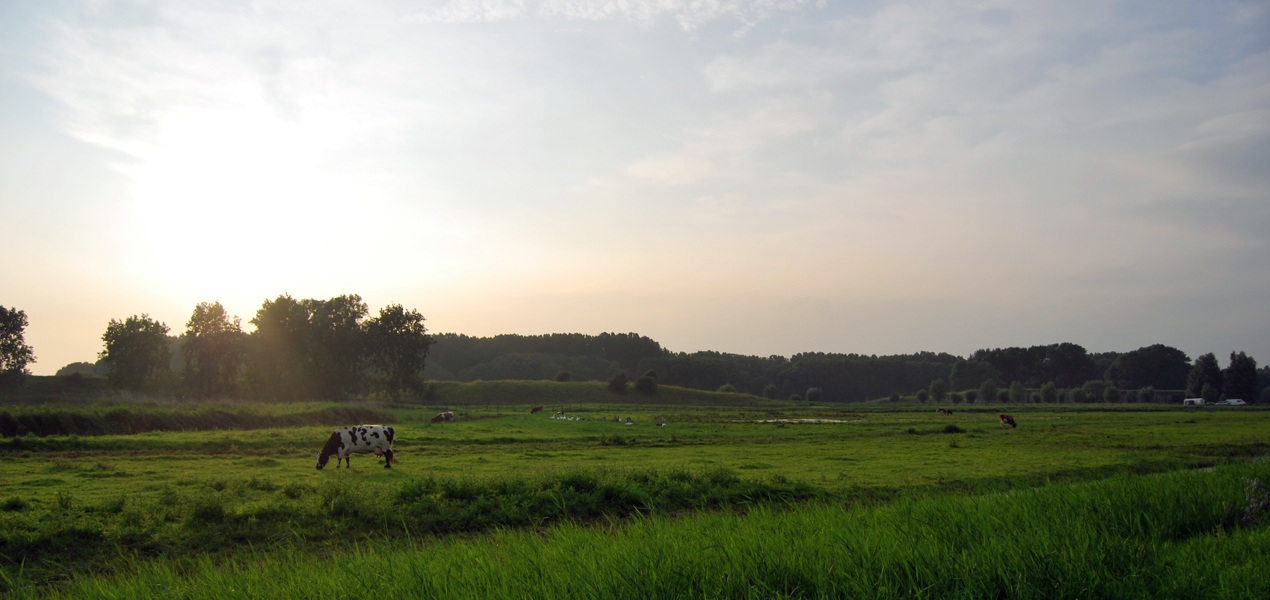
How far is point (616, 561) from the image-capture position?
605cm

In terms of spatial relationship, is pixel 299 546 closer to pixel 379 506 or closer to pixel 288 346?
pixel 379 506

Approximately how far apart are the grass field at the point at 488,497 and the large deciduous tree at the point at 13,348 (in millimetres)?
62109

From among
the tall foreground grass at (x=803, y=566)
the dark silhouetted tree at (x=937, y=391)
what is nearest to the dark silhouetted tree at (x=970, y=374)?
the dark silhouetted tree at (x=937, y=391)

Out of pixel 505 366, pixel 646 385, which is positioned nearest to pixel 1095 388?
pixel 646 385

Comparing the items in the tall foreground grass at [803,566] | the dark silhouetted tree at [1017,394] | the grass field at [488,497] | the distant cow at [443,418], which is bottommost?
the dark silhouetted tree at [1017,394]

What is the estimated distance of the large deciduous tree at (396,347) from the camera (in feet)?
282

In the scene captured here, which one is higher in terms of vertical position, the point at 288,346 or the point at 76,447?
the point at 288,346

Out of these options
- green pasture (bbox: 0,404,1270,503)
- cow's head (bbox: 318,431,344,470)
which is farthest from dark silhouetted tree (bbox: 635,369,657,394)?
cow's head (bbox: 318,431,344,470)

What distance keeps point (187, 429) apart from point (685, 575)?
127ft

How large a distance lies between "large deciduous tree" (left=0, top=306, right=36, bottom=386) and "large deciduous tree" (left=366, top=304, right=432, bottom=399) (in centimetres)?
3734

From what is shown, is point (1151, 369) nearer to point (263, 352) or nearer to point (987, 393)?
point (987, 393)

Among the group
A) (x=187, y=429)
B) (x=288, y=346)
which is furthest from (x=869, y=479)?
(x=288, y=346)

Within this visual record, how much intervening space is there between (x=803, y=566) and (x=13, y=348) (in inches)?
4060

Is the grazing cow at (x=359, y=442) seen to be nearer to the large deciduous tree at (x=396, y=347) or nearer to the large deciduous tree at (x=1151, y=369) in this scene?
the large deciduous tree at (x=396, y=347)
